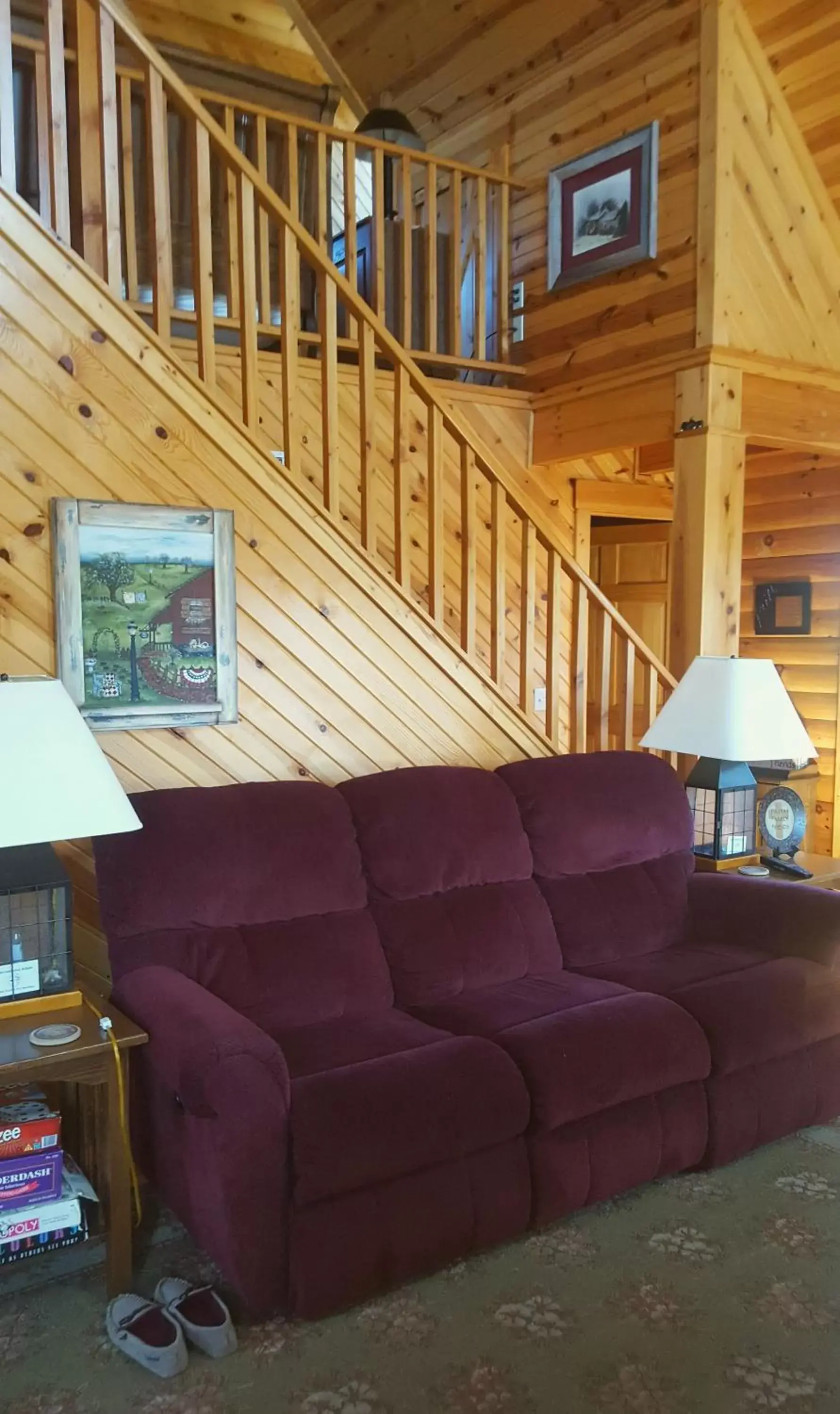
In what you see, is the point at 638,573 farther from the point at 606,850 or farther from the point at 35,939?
the point at 35,939

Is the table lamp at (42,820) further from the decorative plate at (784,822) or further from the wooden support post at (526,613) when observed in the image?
the decorative plate at (784,822)

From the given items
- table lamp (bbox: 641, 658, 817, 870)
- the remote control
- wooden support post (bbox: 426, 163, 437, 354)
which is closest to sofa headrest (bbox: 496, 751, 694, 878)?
table lamp (bbox: 641, 658, 817, 870)

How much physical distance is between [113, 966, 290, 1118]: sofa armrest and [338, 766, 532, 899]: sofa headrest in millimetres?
716

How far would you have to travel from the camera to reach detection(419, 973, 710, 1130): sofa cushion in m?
2.43

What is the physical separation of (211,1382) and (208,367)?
2560 millimetres

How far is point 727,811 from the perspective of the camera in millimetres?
3592

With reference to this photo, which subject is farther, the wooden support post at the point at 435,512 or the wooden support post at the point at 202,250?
the wooden support post at the point at 435,512

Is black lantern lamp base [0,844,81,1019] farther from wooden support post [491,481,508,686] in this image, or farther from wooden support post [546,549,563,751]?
wooden support post [546,549,563,751]

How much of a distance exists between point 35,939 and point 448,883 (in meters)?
1.16

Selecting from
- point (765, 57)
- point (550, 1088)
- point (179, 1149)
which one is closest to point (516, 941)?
point (550, 1088)

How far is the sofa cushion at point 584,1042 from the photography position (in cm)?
243

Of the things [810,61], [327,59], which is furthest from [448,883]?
[327,59]

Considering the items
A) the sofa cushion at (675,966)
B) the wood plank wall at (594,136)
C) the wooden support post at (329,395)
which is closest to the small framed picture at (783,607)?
the wood plank wall at (594,136)

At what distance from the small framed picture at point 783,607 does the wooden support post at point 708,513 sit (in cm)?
134
